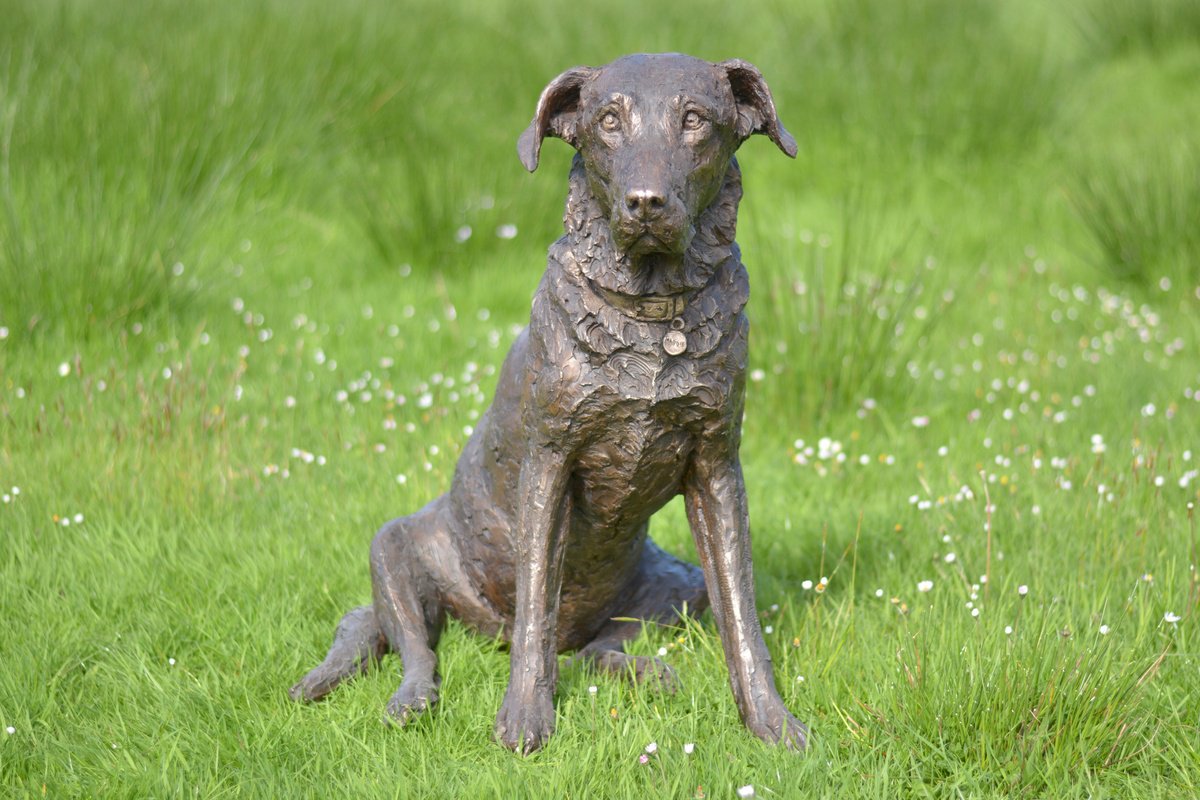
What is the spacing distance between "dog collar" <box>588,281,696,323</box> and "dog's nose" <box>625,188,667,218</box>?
333 millimetres

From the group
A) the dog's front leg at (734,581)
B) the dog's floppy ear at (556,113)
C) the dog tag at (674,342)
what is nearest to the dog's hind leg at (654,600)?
the dog's front leg at (734,581)

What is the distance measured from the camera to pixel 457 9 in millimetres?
12227

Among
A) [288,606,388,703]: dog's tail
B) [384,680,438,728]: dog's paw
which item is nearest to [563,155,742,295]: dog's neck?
[384,680,438,728]: dog's paw

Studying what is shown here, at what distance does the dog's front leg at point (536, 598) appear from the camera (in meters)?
3.46

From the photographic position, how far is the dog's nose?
2955 millimetres

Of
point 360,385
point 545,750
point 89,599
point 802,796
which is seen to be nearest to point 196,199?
point 360,385

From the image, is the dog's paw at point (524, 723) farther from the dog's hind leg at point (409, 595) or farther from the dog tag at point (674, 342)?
the dog tag at point (674, 342)

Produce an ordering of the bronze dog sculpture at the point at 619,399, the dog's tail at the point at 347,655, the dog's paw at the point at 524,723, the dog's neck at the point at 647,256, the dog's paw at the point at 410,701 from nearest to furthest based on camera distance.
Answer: the bronze dog sculpture at the point at 619,399 → the dog's neck at the point at 647,256 → the dog's paw at the point at 524,723 → the dog's paw at the point at 410,701 → the dog's tail at the point at 347,655

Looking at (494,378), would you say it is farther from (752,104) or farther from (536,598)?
(752,104)

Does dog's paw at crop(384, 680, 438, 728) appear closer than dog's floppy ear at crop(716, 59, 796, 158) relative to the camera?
No

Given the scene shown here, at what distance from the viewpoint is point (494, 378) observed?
20.9 ft

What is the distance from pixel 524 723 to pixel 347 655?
0.73 m

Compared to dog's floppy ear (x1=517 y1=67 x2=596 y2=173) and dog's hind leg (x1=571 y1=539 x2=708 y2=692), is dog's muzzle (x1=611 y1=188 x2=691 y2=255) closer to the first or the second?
dog's floppy ear (x1=517 y1=67 x2=596 y2=173)

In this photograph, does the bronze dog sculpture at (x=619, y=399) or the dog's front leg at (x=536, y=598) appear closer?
the bronze dog sculpture at (x=619, y=399)
